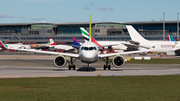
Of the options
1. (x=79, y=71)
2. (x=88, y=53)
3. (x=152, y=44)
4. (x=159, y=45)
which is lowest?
(x=79, y=71)

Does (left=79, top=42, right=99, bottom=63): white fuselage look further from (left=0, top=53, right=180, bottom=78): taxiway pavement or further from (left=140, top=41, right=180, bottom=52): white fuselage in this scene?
(left=140, top=41, right=180, bottom=52): white fuselage

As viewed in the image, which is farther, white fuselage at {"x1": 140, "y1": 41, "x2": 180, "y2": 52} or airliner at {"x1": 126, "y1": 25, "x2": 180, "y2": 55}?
white fuselage at {"x1": 140, "y1": 41, "x2": 180, "y2": 52}

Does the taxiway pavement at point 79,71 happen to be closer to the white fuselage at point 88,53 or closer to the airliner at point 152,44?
the white fuselage at point 88,53

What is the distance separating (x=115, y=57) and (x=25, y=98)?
22.8 m

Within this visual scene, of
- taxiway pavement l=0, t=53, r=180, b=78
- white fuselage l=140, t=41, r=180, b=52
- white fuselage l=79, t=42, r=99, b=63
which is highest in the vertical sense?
white fuselage l=140, t=41, r=180, b=52

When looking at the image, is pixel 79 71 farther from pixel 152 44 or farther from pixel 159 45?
pixel 159 45

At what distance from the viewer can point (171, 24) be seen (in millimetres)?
198875

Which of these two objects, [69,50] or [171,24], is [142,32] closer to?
[171,24]

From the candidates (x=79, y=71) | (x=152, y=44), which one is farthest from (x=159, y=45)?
(x=79, y=71)

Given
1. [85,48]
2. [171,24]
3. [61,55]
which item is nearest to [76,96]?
[85,48]

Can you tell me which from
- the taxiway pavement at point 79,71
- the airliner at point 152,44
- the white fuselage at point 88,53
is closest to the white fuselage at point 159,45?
the airliner at point 152,44

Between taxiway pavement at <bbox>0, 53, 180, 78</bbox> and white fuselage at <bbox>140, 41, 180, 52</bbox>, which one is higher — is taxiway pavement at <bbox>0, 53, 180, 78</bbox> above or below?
below

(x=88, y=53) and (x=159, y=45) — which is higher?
(x=159, y=45)

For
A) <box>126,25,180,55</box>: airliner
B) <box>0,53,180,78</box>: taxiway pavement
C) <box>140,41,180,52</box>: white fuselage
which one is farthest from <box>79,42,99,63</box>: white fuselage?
<box>140,41,180,52</box>: white fuselage
